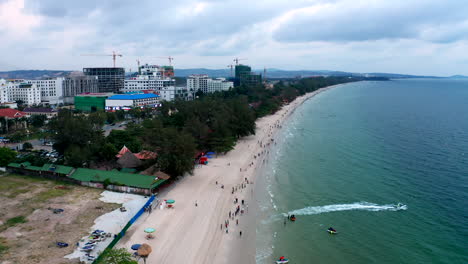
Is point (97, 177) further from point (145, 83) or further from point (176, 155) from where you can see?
point (145, 83)

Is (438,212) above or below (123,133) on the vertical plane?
below

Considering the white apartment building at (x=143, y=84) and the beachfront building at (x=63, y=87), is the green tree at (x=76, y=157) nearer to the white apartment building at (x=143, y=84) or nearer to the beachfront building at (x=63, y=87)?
the beachfront building at (x=63, y=87)

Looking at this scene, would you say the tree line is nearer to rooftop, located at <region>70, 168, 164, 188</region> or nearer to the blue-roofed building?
rooftop, located at <region>70, 168, 164, 188</region>

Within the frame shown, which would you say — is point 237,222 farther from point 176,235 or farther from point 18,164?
point 18,164

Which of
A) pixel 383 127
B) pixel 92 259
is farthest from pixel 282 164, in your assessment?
pixel 383 127

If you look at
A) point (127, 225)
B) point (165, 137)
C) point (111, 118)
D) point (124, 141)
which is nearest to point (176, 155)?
point (165, 137)
